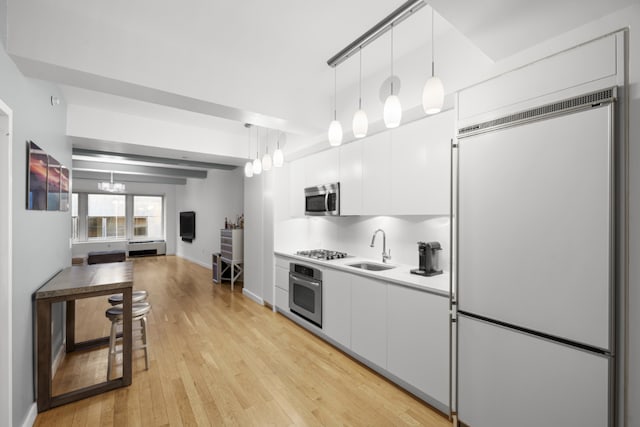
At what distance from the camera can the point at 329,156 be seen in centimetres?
361

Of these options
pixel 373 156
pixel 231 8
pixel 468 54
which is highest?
pixel 231 8

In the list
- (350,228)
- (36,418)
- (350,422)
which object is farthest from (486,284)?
(36,418)

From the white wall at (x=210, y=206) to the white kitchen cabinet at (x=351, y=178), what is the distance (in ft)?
13.3

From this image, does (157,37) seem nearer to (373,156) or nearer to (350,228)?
(373,156)

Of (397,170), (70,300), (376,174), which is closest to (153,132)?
(70,300)

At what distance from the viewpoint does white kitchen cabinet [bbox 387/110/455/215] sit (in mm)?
2322

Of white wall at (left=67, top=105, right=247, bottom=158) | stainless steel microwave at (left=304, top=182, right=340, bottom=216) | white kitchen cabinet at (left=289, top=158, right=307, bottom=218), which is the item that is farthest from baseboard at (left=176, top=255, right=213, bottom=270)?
stainless steel microwave at (left=304, top=182, right=340, bottom=216)

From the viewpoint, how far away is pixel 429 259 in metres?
2.53

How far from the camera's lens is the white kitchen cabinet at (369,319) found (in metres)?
2.54

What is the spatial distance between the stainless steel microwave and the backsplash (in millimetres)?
441

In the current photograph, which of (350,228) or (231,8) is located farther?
(350,228)

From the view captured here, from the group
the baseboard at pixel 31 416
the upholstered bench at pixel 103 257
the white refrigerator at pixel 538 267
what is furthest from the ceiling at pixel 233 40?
the upholstered bench at pixel 103 257

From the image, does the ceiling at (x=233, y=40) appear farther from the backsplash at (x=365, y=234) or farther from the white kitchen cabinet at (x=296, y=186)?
the backsplash at (x=365, y=234)

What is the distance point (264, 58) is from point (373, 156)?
1.37 m
